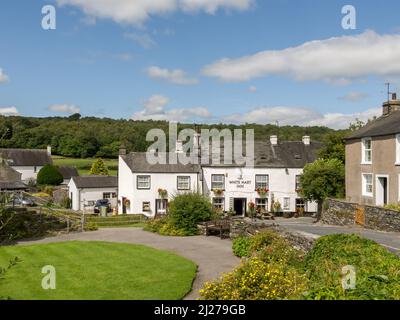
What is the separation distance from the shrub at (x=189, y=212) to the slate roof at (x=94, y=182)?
21389mm

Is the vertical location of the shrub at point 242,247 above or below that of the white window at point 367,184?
below

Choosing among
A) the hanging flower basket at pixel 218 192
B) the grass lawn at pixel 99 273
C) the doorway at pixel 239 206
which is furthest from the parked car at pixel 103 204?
the grass lawn at pixel 99 273

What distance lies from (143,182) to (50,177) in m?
30.2

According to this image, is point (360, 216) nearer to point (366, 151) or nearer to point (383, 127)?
point (366, 151)

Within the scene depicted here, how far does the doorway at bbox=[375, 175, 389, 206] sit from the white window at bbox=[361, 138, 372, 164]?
4.89ft

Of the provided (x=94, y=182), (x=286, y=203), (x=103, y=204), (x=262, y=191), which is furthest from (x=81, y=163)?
(x=286, y=203)

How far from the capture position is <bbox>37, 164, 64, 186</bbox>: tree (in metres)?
65.9

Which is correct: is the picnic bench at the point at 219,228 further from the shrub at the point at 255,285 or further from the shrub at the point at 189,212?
the shrub at the point at 255,285

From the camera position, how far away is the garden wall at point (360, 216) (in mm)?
21006
